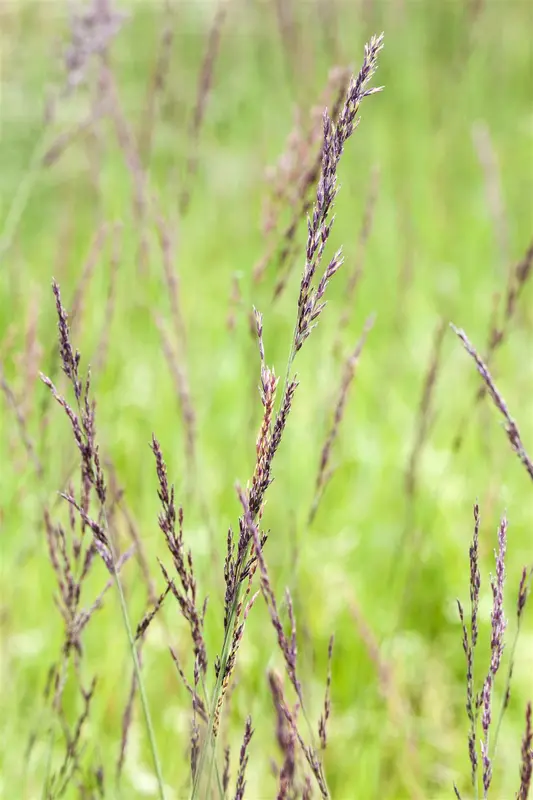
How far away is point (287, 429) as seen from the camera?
155 centimetres

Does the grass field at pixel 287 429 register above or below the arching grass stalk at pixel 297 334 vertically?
above

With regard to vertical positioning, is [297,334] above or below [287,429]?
below

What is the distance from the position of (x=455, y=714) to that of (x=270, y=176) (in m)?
1.10

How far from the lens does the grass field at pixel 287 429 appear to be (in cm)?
149

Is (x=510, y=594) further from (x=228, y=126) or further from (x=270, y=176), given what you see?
(x=228, y=126)

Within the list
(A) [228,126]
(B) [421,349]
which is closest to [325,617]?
(B) [421,349]

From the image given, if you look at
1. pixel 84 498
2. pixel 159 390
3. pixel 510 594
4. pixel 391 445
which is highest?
pixel 159 390

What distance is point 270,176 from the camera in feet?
4.34

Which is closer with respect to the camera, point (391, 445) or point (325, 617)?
point (325, 617)

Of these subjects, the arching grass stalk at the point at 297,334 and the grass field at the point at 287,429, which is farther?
the grass field at the point at 287,429

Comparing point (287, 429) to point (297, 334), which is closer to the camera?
point (297, 334)

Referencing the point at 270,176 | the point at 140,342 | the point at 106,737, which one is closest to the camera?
the point at 270,176

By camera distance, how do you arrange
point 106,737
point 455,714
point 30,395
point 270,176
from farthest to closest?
point 455,714, point 106,737, point 30,395, point 270,176

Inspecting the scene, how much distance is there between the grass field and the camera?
58.5 inches
